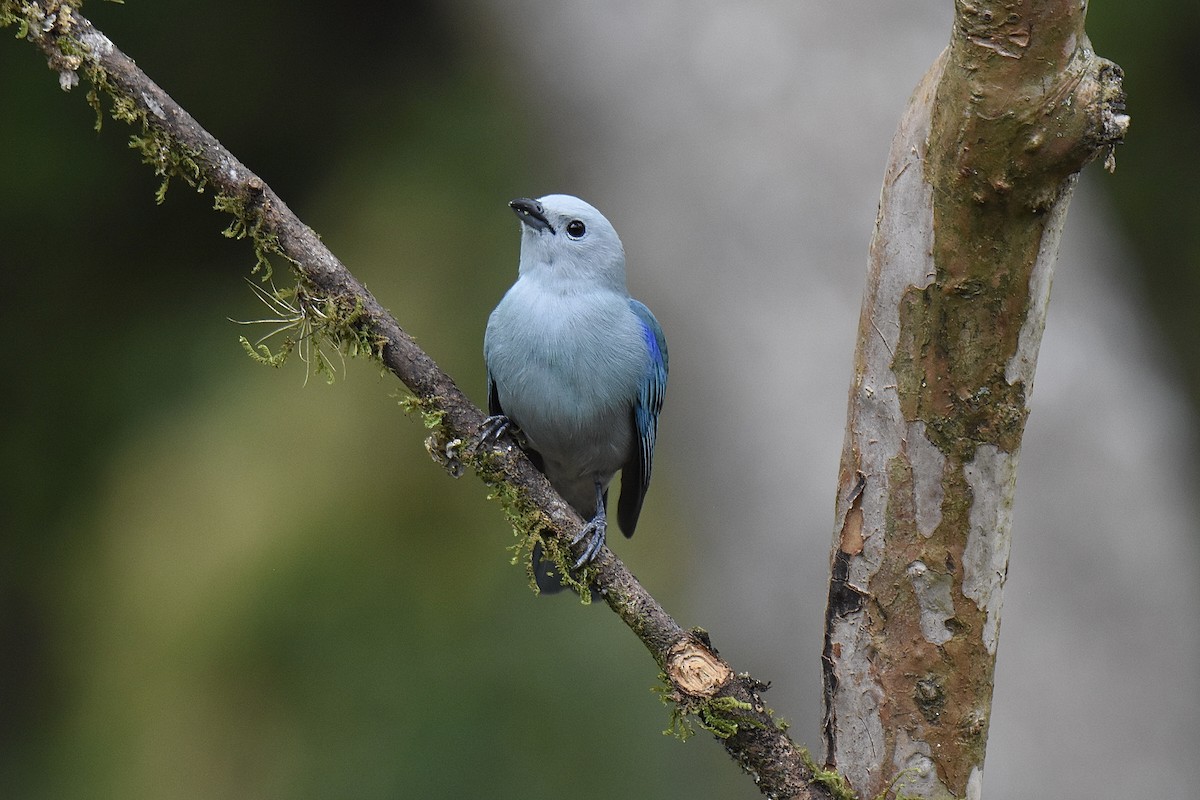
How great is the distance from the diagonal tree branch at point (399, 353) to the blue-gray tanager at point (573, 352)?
1.24 ft

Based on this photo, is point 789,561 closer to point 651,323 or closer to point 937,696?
point 651,323

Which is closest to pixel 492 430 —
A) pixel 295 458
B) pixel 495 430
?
pixel 495 430

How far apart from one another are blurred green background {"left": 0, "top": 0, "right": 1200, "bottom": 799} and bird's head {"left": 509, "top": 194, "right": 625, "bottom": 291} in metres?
2.24

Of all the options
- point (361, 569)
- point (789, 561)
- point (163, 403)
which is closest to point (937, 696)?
point (789, 561)

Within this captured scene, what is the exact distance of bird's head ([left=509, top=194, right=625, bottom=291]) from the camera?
11.9 ft

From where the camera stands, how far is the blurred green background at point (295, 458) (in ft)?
17.9

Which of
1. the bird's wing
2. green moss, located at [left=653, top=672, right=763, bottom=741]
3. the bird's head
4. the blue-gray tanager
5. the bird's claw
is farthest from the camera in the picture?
the bird's wing

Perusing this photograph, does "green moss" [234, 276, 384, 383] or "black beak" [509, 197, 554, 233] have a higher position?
"black beak" [509, 197, 554, 233]

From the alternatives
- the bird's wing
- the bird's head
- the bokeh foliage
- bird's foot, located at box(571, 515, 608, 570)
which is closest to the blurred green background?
the bokeh foliage

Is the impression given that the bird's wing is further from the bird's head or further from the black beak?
the black beak

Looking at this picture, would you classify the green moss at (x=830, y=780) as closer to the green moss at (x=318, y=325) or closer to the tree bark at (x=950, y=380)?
the tree bark at (x=950, y=380)

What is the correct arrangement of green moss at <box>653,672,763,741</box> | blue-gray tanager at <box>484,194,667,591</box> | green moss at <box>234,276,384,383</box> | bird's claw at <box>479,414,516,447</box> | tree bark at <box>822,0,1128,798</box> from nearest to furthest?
tree bark at <box>822,0,1128,798</box>, green moss at <box>653,672,763,741</box>, green moss at <box>234,276,384,383</box>, bird's claw at <box>479,414,516,447</box>, blue-gray tanager at <box>484,194,667,591</box>

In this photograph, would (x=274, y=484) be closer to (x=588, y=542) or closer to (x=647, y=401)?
(x=647, y=401)

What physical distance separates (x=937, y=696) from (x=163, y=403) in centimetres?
469
